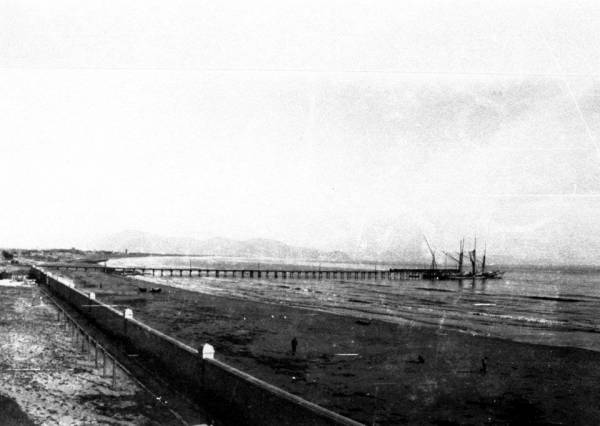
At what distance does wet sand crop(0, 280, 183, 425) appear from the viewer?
28.9 feet

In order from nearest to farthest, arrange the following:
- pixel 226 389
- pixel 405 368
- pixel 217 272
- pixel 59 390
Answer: pixel 226 389 → pixel 59 390 → pixel 405 368 → pixel 217 272

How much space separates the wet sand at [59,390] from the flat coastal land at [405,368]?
408 cm

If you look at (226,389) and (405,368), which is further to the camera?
(405,368)

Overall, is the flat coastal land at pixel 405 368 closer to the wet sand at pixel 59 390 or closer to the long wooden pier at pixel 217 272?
the wet sand at pixel 59 390

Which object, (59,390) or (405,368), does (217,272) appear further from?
(59,390)

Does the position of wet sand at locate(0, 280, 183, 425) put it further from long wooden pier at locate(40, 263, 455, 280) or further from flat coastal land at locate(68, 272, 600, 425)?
long wooden pier at locate(40, 263, 455, 280)

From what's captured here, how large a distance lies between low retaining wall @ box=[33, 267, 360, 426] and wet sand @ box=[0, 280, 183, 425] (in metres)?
0.76

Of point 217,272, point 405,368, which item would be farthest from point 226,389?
point 217,272

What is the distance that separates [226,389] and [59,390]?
429 cm

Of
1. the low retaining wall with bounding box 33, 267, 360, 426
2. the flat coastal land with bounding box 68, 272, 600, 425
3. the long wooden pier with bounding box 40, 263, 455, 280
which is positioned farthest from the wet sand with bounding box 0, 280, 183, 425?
the long wooden pier with bounding box 40, 263, 455, 280

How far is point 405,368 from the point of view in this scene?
16047mm

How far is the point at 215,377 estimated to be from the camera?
29.2ft

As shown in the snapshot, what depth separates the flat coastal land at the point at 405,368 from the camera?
11859mm

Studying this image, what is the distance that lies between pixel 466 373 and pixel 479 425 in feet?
17.0
